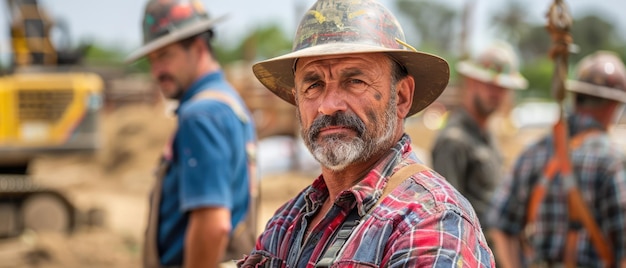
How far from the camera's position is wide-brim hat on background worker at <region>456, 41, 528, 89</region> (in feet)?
20.6

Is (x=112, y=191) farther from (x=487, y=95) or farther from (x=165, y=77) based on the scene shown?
(x=165, y=77)

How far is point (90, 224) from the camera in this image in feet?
48.2

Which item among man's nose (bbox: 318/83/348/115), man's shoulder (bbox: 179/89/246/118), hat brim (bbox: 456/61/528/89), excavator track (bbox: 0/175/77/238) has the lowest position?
excavator track (bbox: 0/175/77/238)

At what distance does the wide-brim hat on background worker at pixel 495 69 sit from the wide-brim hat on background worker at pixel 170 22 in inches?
91.8

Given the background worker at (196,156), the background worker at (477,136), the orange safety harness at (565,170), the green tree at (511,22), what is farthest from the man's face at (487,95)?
the green tree at (511,22)

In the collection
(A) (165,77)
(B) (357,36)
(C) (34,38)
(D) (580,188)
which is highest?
(B) (357,36)

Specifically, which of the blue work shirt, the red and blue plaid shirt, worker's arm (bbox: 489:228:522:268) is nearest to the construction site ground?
worker's arm (bbox: 489:228:522:268)

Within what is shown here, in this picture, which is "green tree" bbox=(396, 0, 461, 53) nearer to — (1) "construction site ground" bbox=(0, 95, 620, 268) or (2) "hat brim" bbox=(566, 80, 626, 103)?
(1) "construction site ground" bbox=(0, 95, 620, 268)

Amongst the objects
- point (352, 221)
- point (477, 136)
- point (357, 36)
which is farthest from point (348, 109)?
point (477, 136)

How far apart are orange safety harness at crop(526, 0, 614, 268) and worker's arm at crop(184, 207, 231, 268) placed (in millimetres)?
1813

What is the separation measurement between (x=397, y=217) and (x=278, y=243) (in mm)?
496

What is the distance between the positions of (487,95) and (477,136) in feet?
1.31

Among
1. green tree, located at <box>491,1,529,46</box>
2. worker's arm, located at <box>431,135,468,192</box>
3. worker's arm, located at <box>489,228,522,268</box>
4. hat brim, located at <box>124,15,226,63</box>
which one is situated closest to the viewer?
hat brim, located at <box>124,15,226,63</box>

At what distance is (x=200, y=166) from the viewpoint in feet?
13.8
